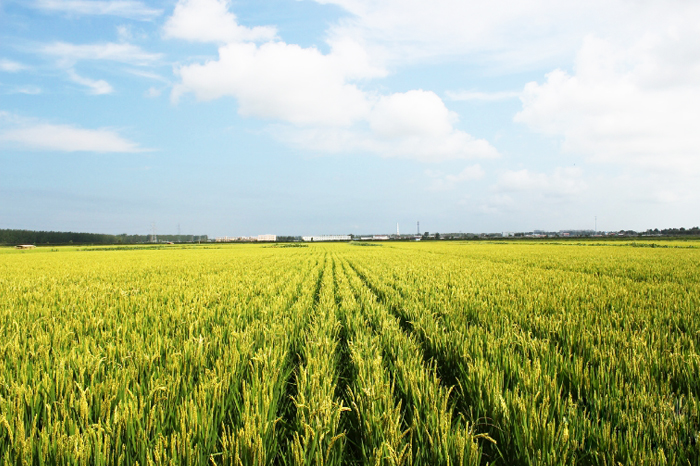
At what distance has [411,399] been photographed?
231cm

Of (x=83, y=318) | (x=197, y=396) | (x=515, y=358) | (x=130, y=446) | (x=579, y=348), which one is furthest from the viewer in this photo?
(x=83, y=318)

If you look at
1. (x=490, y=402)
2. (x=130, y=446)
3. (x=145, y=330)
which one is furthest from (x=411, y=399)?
(x=145, y=330)

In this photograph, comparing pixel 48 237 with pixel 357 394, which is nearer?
pixel 357 394

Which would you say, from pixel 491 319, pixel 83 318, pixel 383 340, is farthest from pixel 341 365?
pixel 83 318

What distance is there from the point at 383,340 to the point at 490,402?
1.61 m

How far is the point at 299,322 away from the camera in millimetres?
4434

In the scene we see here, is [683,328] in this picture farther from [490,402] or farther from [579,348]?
[490,402]

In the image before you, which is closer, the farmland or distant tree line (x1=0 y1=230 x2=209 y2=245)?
the farmland

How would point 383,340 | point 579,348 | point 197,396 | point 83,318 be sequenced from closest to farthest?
1. point 197,396
2. point 579,348
3. point 383,340
4. point 83,318

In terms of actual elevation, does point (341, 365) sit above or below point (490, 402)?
below

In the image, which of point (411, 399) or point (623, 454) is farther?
point (411, 399)

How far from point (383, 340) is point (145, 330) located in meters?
2.87

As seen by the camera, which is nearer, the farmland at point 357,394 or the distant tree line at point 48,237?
the farmland at point 357,394

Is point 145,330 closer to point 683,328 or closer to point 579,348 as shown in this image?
point 579,348
